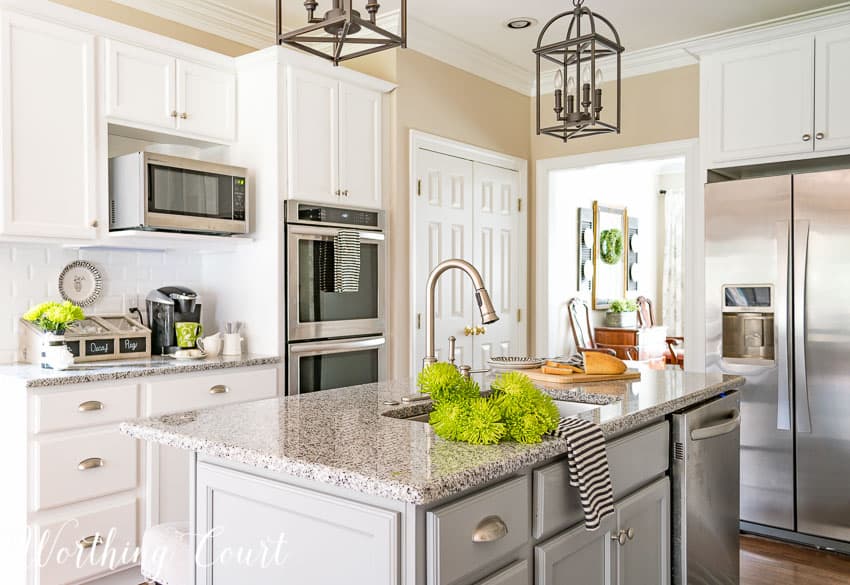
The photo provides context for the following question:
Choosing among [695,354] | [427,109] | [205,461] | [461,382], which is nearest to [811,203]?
[695,354]

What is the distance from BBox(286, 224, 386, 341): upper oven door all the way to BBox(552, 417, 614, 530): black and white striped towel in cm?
220

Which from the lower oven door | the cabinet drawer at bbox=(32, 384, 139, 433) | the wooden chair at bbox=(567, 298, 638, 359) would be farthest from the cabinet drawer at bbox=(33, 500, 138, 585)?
the wooden chair at bbox=(567, 298, 638, 359)

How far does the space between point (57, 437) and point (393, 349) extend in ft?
6.25

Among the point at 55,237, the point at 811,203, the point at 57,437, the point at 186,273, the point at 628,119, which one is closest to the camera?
the point at 57,437

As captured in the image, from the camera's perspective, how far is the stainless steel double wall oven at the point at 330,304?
11.8ft

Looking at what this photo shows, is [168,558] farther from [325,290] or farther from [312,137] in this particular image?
[312,137]

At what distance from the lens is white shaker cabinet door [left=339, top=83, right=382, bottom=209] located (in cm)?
387

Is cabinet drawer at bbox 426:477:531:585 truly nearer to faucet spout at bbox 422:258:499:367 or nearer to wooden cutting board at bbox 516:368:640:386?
faucet spout at bbox 422:258:499:367

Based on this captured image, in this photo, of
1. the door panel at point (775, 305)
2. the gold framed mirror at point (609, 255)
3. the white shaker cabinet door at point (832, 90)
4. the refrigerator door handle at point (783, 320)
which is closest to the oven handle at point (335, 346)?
the door panel at point (775, 305)

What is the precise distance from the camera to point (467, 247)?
15.5ft

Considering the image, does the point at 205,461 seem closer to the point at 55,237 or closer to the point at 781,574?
the point at 55,237

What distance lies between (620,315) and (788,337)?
3640 mm

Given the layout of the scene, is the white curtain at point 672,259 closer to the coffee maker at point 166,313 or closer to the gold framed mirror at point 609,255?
the gold framed mirror at point 609,255

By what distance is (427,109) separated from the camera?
4.36 m
